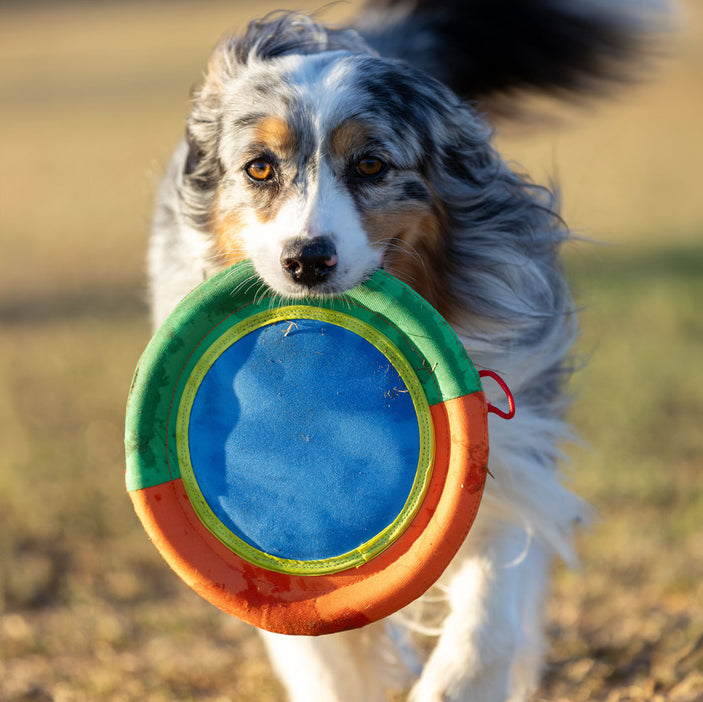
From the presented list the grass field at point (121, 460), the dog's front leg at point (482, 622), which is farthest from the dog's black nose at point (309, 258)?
the grass field at point (121, 460)

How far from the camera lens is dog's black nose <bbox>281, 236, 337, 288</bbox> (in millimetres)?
2748

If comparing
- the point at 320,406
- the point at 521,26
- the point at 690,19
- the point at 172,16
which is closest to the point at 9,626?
the point at 320,406

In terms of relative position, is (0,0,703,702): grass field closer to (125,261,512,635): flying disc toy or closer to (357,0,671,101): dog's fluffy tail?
(357,0,671,101): dog's fluffy tail

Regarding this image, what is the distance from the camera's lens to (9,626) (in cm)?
423

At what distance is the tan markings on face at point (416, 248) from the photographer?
119 inches

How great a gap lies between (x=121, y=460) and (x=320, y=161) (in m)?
3.23

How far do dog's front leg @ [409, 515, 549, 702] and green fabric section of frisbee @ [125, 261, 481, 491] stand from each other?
0.61 meters

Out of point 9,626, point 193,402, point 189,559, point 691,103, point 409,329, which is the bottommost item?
point 691,103

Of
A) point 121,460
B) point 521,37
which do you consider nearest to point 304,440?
point 521,37

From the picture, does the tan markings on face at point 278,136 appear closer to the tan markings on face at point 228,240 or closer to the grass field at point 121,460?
the tan markings on face at point 228,240

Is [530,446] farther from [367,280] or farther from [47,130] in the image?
[47,130]

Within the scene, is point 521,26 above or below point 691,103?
above

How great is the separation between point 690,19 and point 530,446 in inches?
115

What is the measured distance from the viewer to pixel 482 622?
3.10 meters
